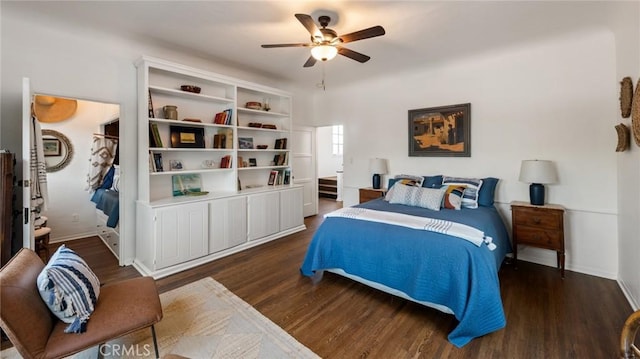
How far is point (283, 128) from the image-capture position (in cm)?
491

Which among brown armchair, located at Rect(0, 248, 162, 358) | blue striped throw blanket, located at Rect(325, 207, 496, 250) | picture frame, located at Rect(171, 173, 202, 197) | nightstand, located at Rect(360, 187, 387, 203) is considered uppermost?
picture frame, located at Rect(171, 173, 202, 197)

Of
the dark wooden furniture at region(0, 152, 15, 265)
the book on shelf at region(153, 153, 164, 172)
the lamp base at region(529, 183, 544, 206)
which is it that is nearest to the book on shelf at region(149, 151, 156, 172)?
the book on shelf at region(153, 153, 164, 172)

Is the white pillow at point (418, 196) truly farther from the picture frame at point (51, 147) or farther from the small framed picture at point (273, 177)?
the picture frame at point (51, 147)

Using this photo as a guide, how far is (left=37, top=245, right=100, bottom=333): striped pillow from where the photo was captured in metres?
1.48

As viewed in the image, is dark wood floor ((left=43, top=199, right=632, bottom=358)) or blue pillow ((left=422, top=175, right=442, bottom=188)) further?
blue pillow ((left=422, top=175, right=442, bottom=188))

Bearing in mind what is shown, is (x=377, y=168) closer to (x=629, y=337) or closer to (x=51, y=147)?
(x=629, y=337)

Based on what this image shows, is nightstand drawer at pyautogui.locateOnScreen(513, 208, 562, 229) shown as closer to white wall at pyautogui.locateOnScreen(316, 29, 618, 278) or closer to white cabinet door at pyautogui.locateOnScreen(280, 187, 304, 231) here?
white wall at pyautogui.locateOnScreen(316, 29, 618, 278)

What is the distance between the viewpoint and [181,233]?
317cm

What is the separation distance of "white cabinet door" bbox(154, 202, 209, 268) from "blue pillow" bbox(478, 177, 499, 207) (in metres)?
3.48

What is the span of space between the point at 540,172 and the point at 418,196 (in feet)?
4.33

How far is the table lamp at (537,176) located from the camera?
3.04 m

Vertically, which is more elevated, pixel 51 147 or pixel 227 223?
pixel 51 147

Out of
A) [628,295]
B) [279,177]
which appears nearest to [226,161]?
[279,177]

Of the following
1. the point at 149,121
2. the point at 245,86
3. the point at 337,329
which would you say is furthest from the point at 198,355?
the point at 245,86
